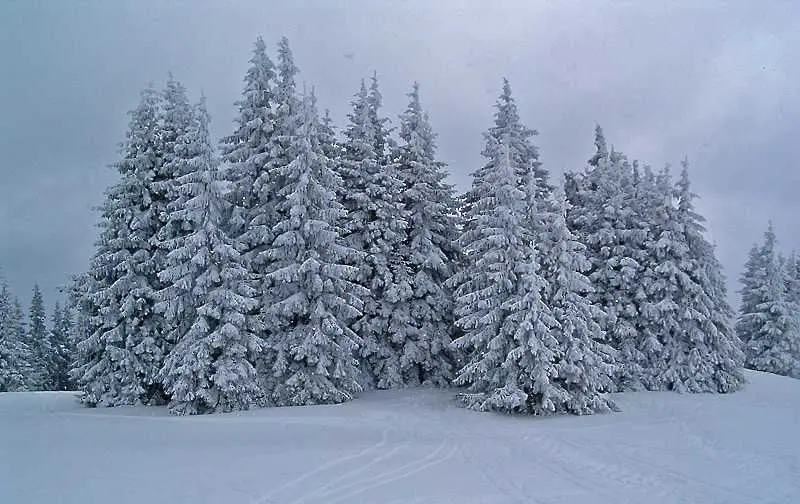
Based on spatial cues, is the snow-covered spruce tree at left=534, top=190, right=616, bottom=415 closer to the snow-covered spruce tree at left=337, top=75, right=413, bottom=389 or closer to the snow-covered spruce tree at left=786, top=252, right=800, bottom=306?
the snow-covered spruce tree at left=337, top=75, right=413, bottom=389

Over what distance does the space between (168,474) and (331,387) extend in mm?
11196

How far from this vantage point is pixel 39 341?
2067 inches

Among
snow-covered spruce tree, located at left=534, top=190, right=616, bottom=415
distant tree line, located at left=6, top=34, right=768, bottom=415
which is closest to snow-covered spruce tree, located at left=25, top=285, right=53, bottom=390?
distant tree line, located at left=6, top=34, right=768, bottom=415

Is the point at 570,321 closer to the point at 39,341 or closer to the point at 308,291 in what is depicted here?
the point at 308,291

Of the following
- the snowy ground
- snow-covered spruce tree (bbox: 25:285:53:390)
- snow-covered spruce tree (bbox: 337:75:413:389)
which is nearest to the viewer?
the snowy ground

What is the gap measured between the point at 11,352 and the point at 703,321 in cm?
4659

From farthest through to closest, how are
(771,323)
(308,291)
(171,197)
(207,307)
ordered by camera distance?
(771,323) < (171,197) < (308,291) < (207,307)

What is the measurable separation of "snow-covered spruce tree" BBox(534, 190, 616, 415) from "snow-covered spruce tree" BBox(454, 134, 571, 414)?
31 cm

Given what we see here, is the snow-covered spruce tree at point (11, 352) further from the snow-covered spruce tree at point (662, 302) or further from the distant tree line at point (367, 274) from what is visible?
the snow-covered spruce tree at point (662, 302)

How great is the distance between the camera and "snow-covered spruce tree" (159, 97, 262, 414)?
20.1 meters

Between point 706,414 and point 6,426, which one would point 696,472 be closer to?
point 706,414

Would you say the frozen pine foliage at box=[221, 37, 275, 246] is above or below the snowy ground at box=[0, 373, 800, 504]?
above

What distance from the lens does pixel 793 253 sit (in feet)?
172

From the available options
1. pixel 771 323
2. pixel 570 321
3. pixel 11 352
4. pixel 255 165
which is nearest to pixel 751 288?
pixel 771 323
